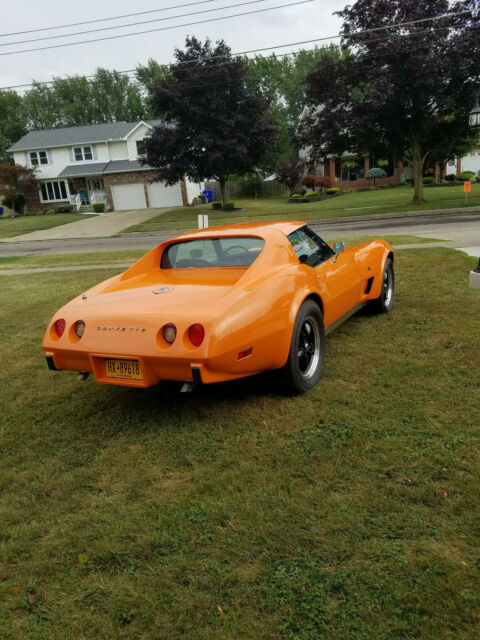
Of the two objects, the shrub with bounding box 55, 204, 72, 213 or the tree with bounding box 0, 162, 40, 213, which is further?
the shrub with bounding box 55, 204, 72, 213

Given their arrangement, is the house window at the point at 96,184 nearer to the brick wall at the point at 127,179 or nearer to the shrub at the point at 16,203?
the brick wall at the point at 127,179

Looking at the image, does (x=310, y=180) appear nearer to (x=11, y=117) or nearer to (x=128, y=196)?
(x=128, y=196)

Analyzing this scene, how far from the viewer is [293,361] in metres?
3.56

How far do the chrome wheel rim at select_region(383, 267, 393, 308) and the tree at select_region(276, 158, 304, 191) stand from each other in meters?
35.7

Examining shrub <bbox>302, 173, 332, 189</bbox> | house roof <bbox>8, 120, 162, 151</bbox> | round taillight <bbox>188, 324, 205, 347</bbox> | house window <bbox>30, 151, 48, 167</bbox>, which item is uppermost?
house roof <bbox>8, 120, 162, 151</bbox>

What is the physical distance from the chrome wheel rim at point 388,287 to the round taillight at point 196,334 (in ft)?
10.4

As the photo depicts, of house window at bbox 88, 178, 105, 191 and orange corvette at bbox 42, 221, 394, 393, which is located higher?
house window at bbox 88, 178, 105, 191

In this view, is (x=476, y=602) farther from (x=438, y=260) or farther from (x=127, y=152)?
(x=127, y=152)

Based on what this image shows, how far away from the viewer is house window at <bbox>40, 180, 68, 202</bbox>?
40594mm

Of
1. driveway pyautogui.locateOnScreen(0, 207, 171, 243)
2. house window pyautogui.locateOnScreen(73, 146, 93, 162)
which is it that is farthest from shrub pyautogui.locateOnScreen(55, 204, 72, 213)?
driveway pyautogui.locateOnScreen(0, 207, 171, 243)

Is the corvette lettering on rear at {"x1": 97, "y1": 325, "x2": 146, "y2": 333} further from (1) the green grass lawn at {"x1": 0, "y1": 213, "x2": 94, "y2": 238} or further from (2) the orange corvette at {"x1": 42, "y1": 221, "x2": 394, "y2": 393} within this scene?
(1) the green grass lawn at {"x1": 0, "y1": 213, "x2": 94, "y2": 238}

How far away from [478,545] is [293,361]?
67.7 inches

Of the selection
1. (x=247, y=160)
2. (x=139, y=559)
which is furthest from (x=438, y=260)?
(x=247, y=160)

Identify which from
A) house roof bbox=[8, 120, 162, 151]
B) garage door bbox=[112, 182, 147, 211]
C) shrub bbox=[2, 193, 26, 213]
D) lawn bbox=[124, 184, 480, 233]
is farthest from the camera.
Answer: house roof bbox=[8, 120, 162, 151]
